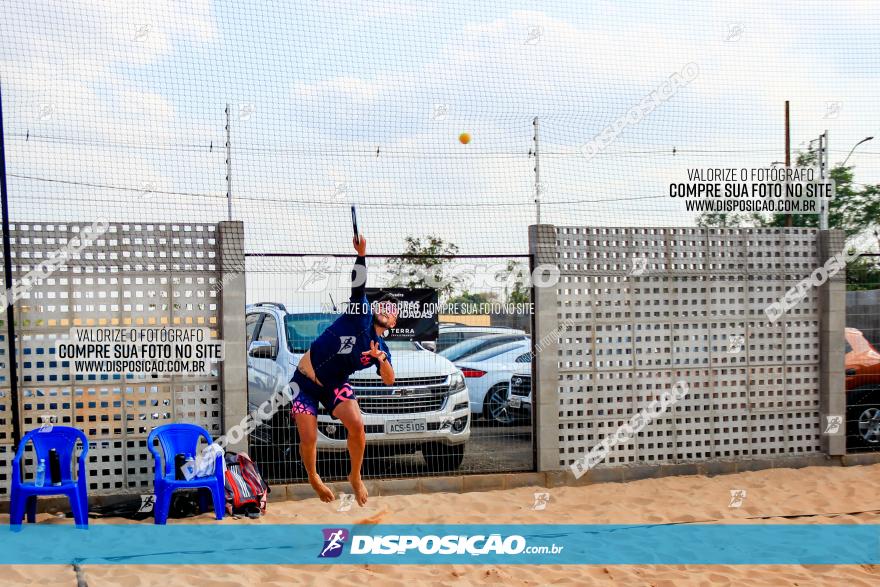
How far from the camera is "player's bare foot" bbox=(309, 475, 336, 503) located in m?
7.63

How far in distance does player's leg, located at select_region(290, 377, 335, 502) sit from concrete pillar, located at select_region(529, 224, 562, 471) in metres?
2.30

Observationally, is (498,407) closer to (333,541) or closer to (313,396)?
(313,396)

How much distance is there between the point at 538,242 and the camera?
846 cm

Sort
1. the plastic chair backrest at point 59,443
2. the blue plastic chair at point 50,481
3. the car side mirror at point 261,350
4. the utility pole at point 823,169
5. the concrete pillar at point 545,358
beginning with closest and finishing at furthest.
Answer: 1. the blue plastic chair at point 50,481
2. the plastic chair backrest at point 59,443
3. the car side mirror at point 261,350
4. the concrete pillar at point 545,358
5. the utility pole at point 823,169

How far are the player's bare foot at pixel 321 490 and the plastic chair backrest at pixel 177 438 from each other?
3.44 feet

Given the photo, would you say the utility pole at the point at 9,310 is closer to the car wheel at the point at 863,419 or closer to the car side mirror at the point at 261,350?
the car side mirror at the point at 261,350

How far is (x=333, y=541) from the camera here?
6.24m

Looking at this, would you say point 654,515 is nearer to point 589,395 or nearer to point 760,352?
point 589,395

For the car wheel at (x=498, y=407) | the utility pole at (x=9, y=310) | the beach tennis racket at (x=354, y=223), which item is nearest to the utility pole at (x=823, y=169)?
the car wheel at (x=498, y=407)

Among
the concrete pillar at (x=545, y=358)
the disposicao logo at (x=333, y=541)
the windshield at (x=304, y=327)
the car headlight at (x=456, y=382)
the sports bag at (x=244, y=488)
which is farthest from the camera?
the concrete pillar at (x=545, y=358)

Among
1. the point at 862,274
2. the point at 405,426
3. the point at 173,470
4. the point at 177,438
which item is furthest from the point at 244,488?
the point at 862,274

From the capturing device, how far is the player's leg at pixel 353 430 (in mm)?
7711

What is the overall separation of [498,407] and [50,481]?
4.54 meters

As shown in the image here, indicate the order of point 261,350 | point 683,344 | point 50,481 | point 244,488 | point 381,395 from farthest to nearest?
point 683,344, point 261,350, point 381,395, point 244,488, point 50,481
